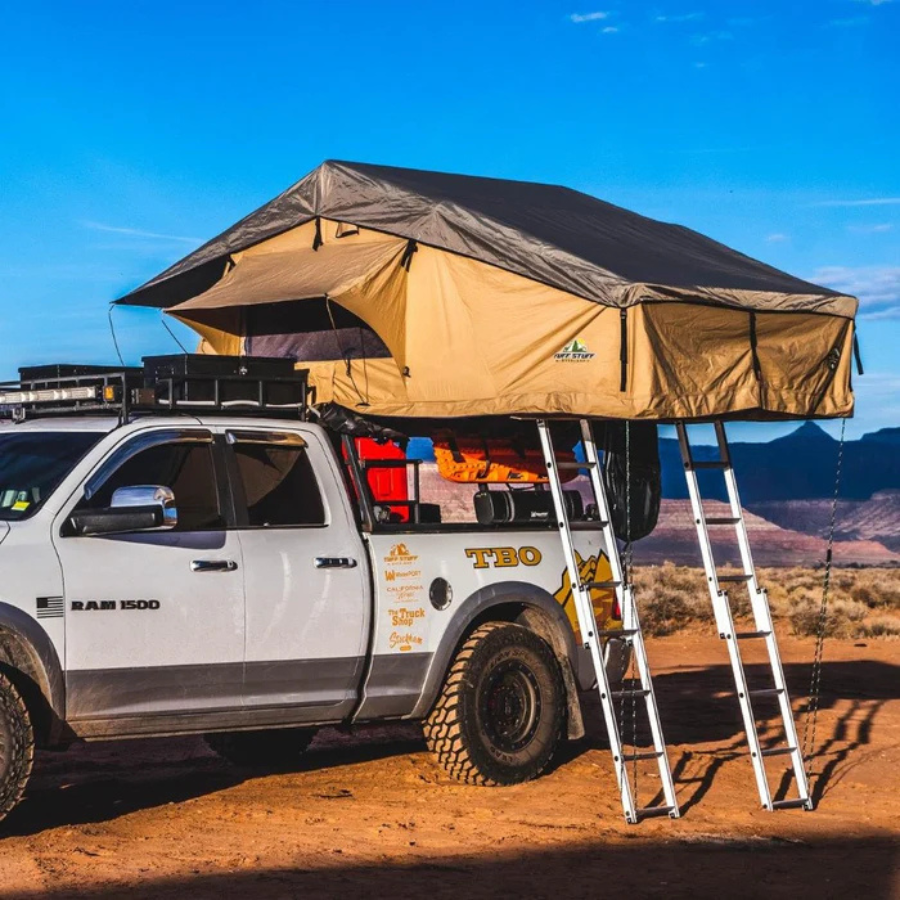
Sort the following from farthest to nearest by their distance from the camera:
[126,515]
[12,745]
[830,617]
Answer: [830,617]
[126,515]
[12,745]

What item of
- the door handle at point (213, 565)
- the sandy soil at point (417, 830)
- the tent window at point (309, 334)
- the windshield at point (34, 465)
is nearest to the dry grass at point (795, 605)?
the sandy soil at point (417, 830)

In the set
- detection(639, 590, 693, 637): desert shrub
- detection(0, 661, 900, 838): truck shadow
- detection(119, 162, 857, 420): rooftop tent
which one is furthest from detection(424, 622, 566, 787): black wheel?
detection(639, 590, 693, 637): desert shrub

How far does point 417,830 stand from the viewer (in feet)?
29.0

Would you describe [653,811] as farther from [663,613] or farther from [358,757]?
[663,613]

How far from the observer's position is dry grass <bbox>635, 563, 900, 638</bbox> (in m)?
25.7

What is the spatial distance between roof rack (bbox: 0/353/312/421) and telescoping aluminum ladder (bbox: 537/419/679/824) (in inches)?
62.1

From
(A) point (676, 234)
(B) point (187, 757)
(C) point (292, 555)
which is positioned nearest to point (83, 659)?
(C) point (292, 555)

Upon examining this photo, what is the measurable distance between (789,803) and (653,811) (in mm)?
998

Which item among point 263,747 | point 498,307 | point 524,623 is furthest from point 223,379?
point 263,747

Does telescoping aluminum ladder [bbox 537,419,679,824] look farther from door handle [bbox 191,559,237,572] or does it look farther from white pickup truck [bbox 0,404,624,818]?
door handle [bbox 191,559,237,572]

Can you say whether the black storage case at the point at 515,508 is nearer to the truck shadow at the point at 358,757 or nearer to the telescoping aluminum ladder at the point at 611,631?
the telescoping aluminum ladder at the point at 611,631

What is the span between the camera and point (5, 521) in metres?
8.34

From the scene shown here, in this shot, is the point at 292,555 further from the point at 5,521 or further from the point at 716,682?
the point at 716,682

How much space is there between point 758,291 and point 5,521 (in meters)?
4.51
